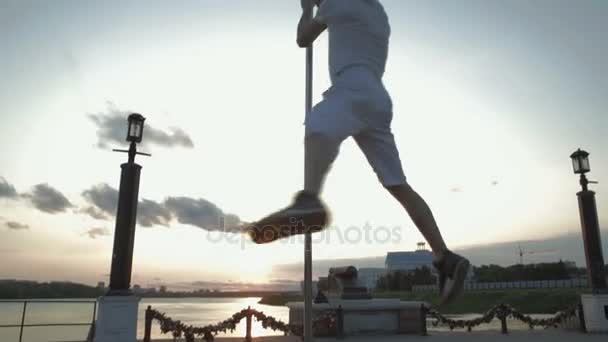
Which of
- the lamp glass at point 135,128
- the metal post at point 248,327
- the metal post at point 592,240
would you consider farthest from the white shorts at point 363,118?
the metal post at point 592,240

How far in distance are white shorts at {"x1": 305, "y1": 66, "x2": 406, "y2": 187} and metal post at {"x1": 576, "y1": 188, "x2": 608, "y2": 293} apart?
1262 cm

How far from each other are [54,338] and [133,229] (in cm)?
319

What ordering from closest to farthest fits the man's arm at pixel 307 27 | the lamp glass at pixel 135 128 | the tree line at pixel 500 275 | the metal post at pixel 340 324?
the man's arm at pixel 307 27 < the lamp glass at pixel 135 128 < the metal post at pixel 340 324 < the tree line at pixel 500 275

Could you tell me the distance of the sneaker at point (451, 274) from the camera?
1887 millimetres

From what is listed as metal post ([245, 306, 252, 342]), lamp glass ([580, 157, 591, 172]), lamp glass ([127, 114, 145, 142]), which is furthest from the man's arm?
lamp glass ([580, 157, 591, 172])

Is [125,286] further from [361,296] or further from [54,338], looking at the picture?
[361,296]

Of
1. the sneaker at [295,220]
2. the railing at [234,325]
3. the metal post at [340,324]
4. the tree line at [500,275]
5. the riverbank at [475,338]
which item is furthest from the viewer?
the tree line at [500,275]

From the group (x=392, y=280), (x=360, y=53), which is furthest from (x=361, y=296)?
(x=392, y=280)

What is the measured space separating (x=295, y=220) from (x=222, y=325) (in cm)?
983

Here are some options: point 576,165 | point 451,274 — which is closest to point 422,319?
point 576,165

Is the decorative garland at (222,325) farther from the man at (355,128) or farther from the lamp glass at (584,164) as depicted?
the man at (355,128)

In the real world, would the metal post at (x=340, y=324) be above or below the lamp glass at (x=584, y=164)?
below

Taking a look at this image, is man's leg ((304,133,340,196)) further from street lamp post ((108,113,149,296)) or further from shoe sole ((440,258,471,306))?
street lamp post ((108,113,149,296))

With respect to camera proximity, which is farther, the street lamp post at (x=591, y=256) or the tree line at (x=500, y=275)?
the tree line at (x=500, y=275)
